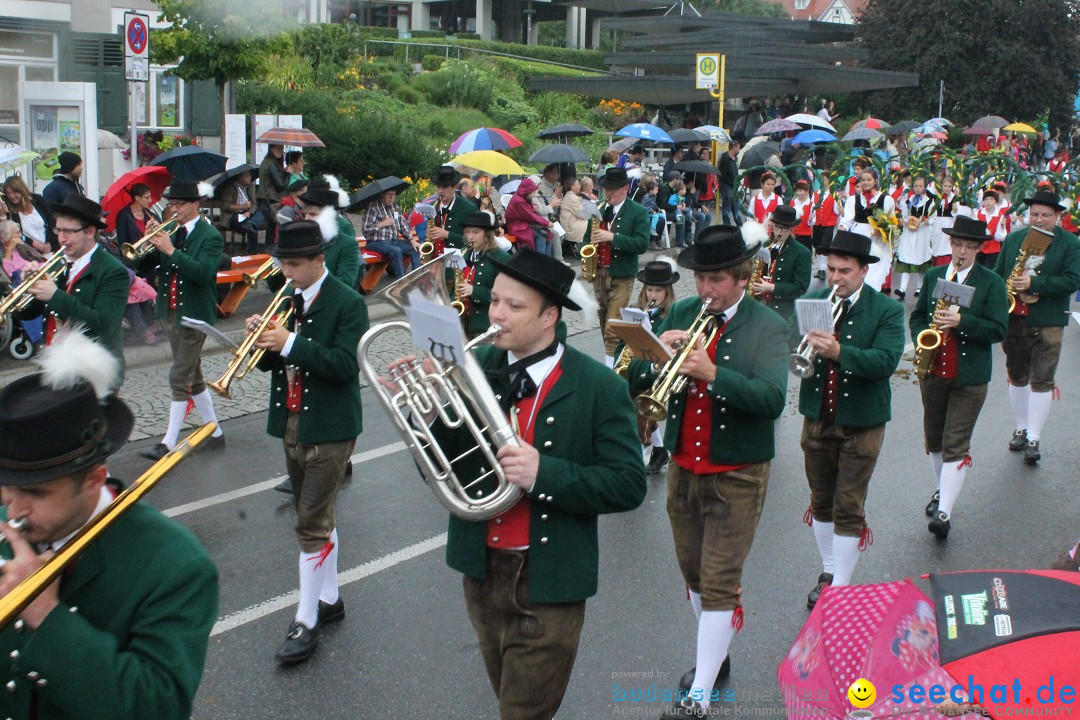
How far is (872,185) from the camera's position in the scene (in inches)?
672

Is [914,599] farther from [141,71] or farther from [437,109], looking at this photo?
[437,109]

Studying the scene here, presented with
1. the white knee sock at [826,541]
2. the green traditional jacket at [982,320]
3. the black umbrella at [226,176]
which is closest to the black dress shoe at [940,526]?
the green traditional jacket at [982,320]

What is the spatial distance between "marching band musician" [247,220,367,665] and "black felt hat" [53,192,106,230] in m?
2.08

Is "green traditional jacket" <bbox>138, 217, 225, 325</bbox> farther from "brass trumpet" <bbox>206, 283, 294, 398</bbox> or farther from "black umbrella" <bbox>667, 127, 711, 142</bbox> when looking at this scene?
"black umbrella" <bbox>667, 127, 711, 142</bbox>

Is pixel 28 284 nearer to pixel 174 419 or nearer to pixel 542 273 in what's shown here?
pixel 174 419

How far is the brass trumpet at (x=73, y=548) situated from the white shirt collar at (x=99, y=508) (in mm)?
46

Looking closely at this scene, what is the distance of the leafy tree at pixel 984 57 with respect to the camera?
46.6 m

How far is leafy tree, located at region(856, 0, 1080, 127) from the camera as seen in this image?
46.6 metres

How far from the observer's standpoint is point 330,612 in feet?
19.3

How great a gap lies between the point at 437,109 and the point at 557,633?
105ft

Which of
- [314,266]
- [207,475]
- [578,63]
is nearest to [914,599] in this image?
[314,266]

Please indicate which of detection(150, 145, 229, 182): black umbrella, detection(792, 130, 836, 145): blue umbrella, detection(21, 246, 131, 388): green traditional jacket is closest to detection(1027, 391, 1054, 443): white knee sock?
detection(21, 246, 131, 388): green traditional jacket

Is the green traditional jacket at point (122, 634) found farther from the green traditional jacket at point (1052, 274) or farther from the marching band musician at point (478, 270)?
the green traditional jacket at point (1052, 274)

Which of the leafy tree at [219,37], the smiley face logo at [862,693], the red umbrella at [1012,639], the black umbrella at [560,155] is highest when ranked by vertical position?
the leafy tree at [219,37]
